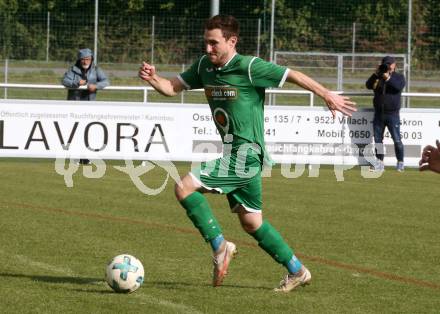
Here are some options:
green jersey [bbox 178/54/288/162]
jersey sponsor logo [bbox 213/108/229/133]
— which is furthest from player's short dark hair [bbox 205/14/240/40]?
jersey sponsor logo [bbox 213/108/229/133]

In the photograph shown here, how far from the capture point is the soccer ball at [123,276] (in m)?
8.01

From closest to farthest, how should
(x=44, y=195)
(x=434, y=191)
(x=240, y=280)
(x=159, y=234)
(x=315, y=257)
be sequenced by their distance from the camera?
(x=240, y=280) → (x=315, y=257) → (x=159, y=234) → (x=44, y=195) → (x=434, y=191)

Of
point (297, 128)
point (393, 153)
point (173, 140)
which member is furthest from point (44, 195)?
point (393, 153)

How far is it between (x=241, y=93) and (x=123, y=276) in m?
1.59

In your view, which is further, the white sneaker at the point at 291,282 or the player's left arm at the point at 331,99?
the white sneaker at the point at 291,282

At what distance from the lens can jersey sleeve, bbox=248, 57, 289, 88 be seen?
27.3 feet

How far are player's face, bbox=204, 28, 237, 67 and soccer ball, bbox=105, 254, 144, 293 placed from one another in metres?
1.62

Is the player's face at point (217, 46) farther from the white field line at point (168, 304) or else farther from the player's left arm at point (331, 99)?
the white field line at point (168, 304)

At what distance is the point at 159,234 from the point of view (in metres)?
11.3

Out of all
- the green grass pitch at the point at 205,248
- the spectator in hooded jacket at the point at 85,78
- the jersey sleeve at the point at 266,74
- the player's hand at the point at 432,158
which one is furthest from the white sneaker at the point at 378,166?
the player's hand at the point at 432,158

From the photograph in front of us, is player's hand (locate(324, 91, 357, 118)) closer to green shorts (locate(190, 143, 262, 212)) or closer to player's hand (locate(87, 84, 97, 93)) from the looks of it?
green shorts (locate(190, 143, 262, 212))

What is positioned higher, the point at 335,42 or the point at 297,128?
the point at 335,42

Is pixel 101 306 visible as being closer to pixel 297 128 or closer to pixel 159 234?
pixel 159 234

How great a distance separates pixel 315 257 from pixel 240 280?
1.47 metres
